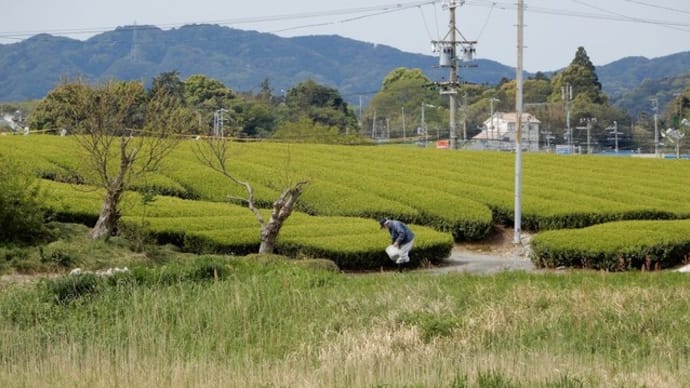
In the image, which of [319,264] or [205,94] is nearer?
[319,264]

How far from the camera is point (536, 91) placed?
9881 cm

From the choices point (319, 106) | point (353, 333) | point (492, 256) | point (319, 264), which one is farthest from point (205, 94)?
point (353, 333)

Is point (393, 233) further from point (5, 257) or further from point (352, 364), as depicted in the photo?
point (352, 364)

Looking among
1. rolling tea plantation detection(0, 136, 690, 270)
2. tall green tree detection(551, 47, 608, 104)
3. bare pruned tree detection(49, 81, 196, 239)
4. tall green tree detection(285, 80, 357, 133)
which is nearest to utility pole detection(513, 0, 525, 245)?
rolling tea plantation detection(0, 136, 690, 270)

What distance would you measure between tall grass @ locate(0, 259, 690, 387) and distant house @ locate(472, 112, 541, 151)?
53.9 m

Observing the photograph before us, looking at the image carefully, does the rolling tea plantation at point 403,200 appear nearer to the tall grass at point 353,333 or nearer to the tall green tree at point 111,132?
the tall green tree at point 111,132

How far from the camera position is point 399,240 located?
71.4 feet

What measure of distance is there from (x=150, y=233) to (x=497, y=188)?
11.8m

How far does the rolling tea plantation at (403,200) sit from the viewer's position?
23.2m

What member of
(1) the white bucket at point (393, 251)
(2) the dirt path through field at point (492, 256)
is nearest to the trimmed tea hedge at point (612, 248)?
(2) the dirt path through field at point (492, 256)

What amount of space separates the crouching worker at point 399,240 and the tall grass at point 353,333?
15.0 ft

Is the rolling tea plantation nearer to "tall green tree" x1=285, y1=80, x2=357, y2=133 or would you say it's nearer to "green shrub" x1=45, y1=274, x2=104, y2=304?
"green shrub" x1=45, y1=274, x2=104, y2=304

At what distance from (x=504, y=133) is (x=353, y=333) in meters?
70.8

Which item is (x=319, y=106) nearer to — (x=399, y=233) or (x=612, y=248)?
(x=612, y=248)
